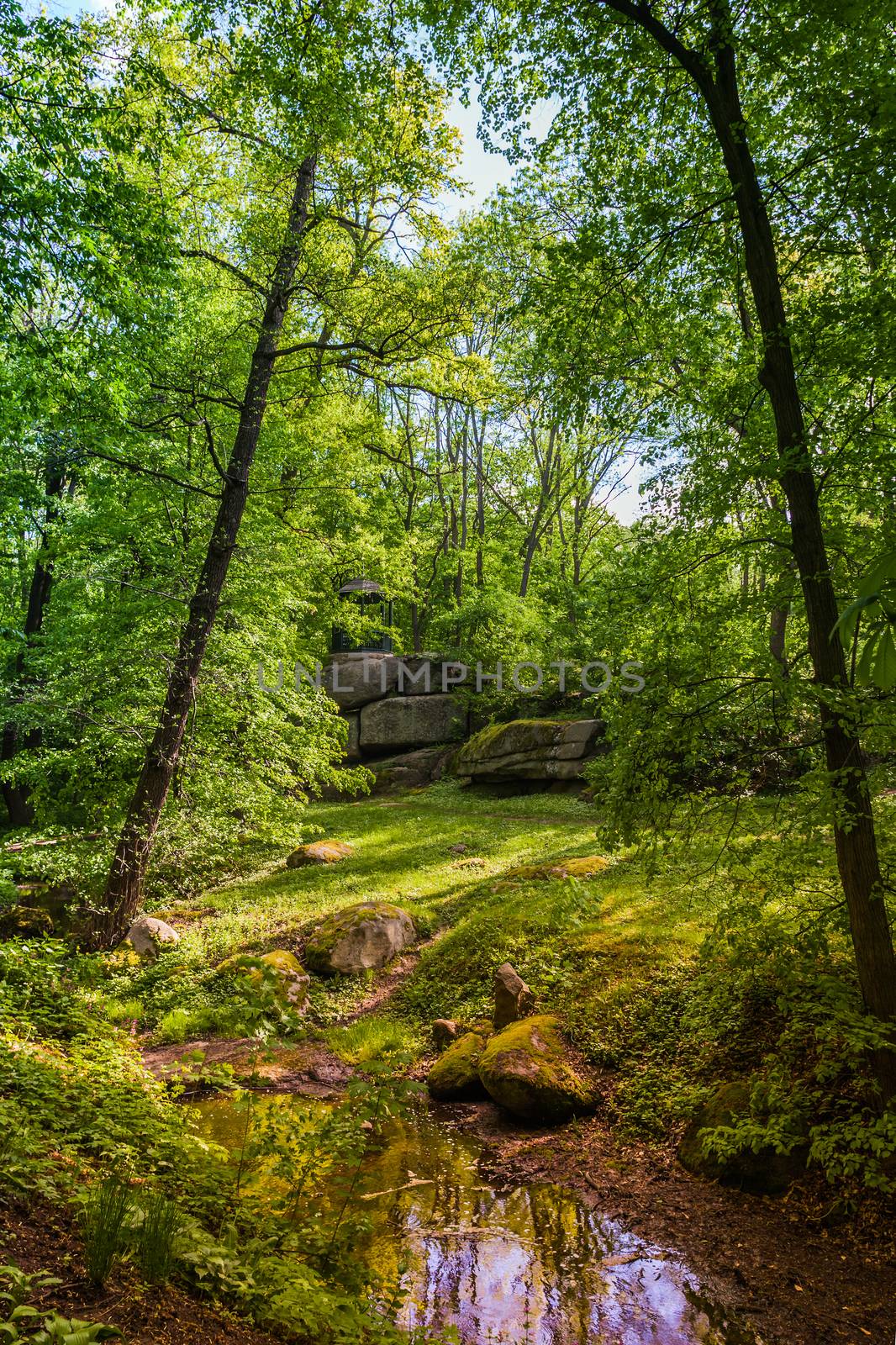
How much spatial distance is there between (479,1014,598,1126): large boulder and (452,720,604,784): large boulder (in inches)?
492

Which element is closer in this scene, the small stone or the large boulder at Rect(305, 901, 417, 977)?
the small stone

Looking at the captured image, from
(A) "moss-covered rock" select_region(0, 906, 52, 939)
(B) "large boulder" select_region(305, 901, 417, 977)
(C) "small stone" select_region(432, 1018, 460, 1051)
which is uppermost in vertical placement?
(B) "large boulder" select_region(305, 901, 417, 977)

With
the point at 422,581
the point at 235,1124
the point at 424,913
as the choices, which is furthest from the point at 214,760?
the point at 422,581

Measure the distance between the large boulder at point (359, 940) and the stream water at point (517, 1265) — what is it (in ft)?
11.8

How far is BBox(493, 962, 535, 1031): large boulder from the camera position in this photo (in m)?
6.87

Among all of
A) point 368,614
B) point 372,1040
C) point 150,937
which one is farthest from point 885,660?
point 368,614

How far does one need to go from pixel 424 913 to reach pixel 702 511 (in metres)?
7.01

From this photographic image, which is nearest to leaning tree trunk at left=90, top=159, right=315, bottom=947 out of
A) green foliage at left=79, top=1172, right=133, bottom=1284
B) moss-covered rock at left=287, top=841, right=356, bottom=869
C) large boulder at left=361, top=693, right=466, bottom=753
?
moss-covered rock at left=287, top=841, right=356, bottom=869

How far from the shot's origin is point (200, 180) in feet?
32.8

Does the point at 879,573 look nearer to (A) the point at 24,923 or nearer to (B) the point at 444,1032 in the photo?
(B) the point at 444,1032

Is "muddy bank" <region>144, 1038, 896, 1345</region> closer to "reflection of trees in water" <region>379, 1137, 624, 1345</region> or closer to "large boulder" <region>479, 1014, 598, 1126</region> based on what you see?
"large boulder" <region>479, 1014, 598, 1126</region>

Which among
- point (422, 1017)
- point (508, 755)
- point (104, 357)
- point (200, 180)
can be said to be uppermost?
point (200, 180)

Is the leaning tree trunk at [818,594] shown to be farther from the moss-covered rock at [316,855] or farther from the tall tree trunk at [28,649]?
the tall tree trunk at [28,649]

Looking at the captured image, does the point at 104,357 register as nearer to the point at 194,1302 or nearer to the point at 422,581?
the point at 194,1302
